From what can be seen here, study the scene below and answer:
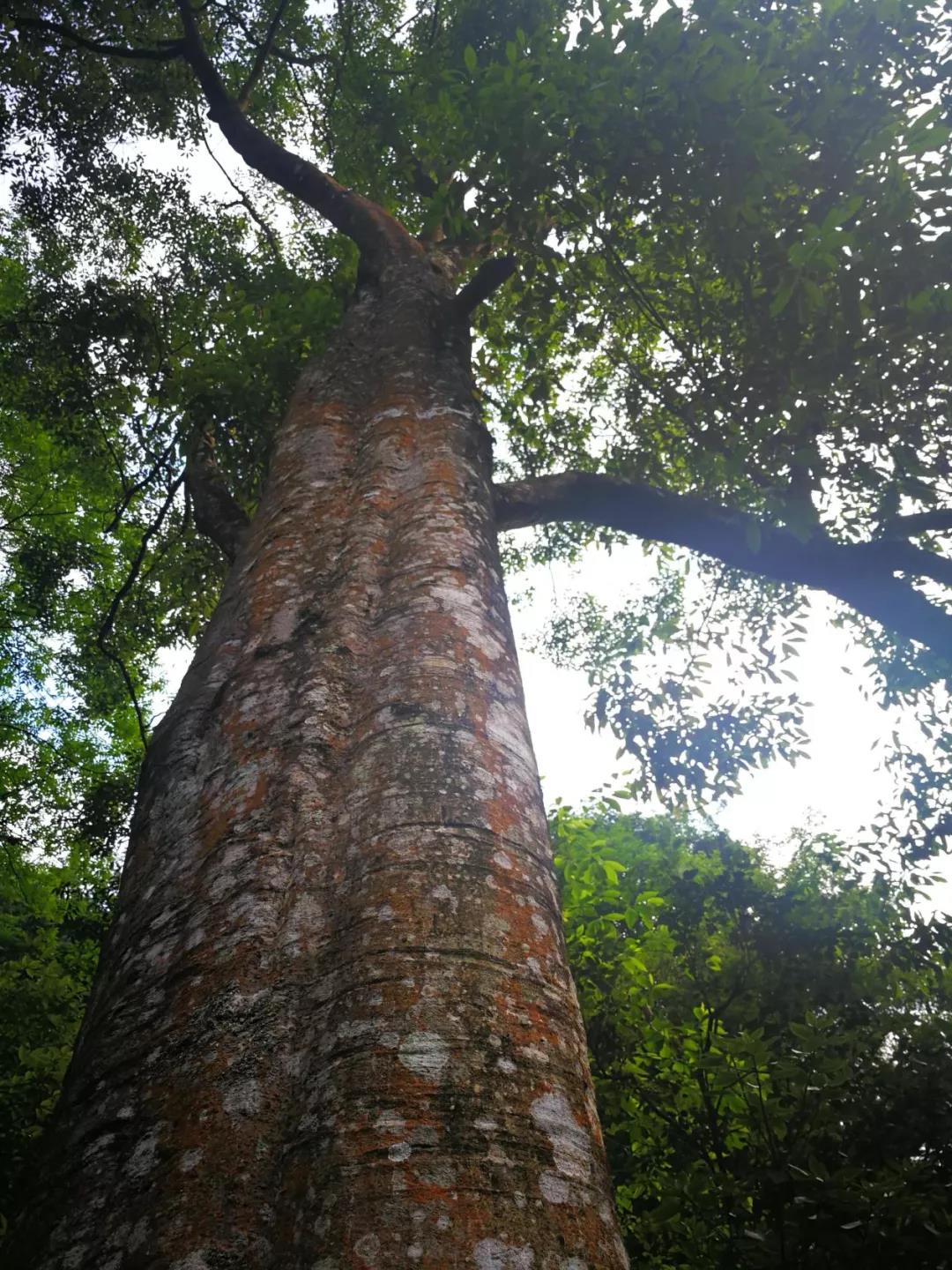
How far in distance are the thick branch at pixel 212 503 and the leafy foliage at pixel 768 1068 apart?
141 inches

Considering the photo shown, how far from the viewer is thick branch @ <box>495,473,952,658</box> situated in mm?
4258

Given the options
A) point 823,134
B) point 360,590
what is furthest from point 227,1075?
point 823,134

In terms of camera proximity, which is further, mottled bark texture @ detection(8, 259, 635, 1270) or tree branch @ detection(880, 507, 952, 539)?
tree branch @ detection(880, 507, 952, 539)

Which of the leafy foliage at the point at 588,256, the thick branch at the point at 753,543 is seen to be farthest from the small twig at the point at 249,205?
the thick branch at the point at 753,543

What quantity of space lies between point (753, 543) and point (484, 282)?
86.0 inches

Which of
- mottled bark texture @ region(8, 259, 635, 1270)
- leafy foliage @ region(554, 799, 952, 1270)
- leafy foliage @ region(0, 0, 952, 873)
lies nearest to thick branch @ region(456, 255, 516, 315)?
leafy foliage @ region(0, 0, 952, 873)

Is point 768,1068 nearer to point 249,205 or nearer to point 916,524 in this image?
point 916,524

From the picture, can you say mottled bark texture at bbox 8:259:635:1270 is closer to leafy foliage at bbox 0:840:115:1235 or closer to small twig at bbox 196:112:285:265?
leafy foliage at bbox 0:840:115:1235

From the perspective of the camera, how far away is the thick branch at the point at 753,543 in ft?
14.0

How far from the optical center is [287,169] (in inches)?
227

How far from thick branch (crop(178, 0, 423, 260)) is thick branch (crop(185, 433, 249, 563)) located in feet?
5.87

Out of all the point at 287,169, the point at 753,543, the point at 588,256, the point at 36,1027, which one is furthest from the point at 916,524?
the point at 36,1027

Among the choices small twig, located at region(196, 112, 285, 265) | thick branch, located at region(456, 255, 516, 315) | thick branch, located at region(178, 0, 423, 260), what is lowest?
thick branch, located at region(456, 255, 516, 315)

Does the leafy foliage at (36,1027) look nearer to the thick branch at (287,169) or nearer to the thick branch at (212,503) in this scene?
the thick branch at (212,503)
